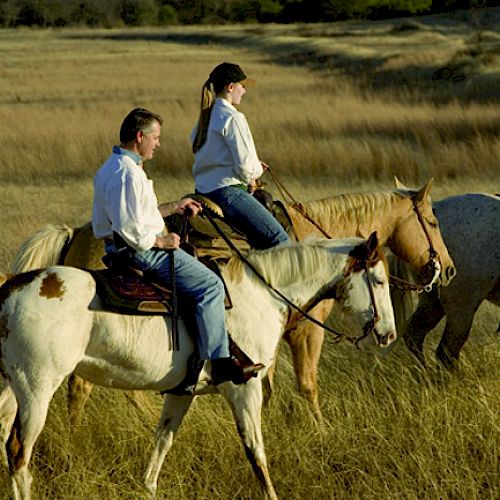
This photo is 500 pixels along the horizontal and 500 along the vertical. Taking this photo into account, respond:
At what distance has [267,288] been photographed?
5.96 meters

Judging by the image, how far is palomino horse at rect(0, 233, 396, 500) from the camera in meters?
5.34

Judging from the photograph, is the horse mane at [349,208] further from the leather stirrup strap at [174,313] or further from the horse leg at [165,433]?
the leather stirrup strap at [174,313]

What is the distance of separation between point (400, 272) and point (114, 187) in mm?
3454

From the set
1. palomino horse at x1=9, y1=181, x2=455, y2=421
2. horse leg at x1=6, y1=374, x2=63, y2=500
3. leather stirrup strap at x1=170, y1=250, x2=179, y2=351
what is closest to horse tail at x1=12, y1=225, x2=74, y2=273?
palomino horse at x1=9, y1=181, x2=455, y2=421

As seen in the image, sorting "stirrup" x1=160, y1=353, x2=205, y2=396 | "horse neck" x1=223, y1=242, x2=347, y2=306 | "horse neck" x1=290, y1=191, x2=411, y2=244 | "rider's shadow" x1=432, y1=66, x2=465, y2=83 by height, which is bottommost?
"rider's shadow" x1=432, y1=66, x2=465, y2=83

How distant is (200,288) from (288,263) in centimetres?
55

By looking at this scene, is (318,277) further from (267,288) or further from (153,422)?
(153,422)

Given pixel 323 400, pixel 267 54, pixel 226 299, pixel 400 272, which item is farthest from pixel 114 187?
pixel 267 54

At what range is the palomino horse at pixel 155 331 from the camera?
5.34 meters

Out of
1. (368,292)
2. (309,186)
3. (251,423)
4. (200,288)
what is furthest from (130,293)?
(309,186)

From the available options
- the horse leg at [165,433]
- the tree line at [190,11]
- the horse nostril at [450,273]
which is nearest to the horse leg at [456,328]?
the horse nostril at [450,273]

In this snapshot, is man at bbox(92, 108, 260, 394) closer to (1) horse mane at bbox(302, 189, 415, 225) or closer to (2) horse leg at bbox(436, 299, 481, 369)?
(1) horse mane at bbox(302, 189, 415, 225)

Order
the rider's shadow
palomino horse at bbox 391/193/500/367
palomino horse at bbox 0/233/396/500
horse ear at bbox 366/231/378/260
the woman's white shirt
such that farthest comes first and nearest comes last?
the rider's shadow → palomino horse at bbox 391/193/500/367 → the woman's white shirt → horse ear at bbox 366/231/378/260 → palomino horse at bbox 0/233/396/500

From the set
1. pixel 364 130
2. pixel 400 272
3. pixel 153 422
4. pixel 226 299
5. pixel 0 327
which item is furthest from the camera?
pixel 364 130
